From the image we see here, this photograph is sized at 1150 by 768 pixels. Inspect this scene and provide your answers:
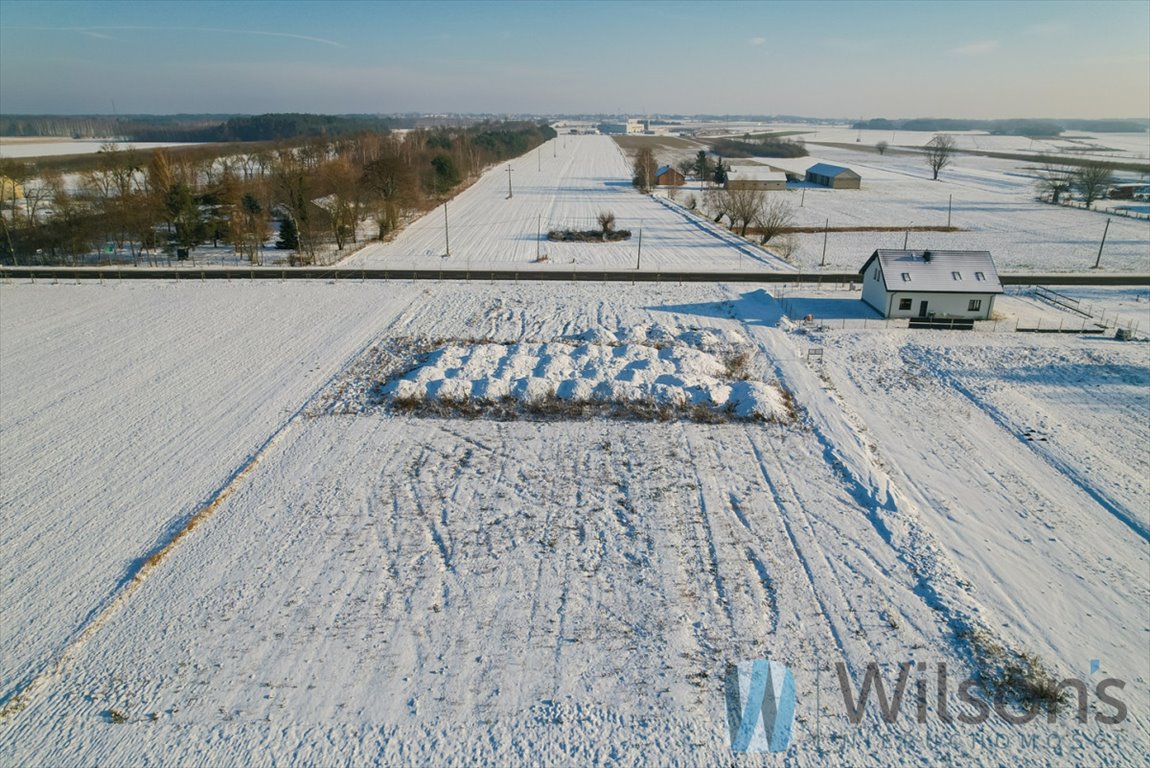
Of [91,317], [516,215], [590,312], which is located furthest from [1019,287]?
[91,317]

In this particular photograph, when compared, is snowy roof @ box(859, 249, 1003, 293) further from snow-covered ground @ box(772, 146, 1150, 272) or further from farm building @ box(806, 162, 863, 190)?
farm building @ box(806, 162, 863, 190)

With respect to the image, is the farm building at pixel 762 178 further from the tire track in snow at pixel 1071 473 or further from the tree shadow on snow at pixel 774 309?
the tire track in snow at pixel 1071 473

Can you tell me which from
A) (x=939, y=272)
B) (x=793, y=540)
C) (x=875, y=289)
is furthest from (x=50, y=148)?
(x=793, y=540)

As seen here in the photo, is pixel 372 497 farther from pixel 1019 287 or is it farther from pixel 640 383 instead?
pixel 1019 287

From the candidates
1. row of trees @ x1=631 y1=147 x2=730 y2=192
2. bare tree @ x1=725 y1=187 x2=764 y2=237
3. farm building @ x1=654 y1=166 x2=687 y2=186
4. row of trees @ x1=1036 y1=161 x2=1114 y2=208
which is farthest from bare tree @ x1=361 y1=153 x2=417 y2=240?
row of trees @ x1=1036 y1=161 x2=1114 y2=208

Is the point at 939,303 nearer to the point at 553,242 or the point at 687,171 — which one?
the point at 553,242

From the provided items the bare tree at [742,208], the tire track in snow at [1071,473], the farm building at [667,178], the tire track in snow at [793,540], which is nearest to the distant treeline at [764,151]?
the farm building at [667,178]
